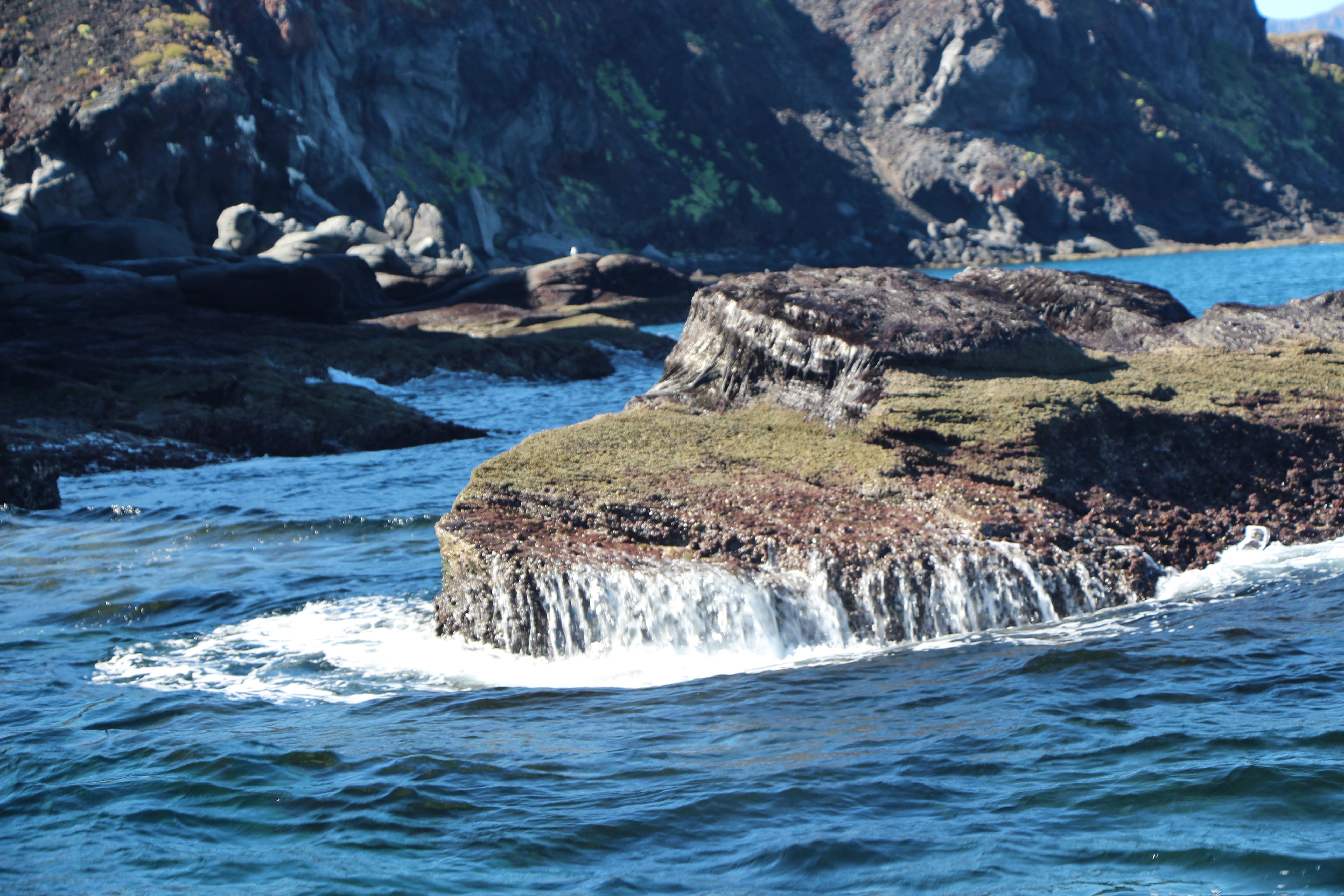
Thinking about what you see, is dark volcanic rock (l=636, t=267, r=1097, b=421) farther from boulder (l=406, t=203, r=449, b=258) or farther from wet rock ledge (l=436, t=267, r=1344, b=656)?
boulder (l=406, t=203, r=449, b=258)

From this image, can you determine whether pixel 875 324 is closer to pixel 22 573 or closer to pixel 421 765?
pixel 421 765

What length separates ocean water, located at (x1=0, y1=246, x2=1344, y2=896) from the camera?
4.21 metres

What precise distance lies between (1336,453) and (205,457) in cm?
1405

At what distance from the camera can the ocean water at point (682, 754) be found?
4.21m

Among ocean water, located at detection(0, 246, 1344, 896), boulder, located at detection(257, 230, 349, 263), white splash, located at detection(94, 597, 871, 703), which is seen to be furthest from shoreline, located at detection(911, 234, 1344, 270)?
ocean water, located at detection(0, 246, 1344, 896)

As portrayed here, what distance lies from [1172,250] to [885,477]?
102 metres

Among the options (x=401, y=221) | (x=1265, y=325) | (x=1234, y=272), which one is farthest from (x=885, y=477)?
(x=1234, y=272)

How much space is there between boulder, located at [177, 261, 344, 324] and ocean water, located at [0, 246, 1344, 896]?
22987 mm

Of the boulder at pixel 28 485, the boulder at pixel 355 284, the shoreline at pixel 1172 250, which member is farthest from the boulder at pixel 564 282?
the shoreline at pixel 1172 250

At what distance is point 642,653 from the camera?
682 centimetres

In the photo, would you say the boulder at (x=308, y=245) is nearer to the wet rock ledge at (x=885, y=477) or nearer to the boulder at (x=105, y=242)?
the boulder at (x=105, y=242)

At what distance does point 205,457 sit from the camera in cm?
1669

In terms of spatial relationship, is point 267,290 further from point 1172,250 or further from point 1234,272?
point 1172,250

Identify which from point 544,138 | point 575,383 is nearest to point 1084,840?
point 575,383
